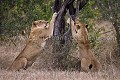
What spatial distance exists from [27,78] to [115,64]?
3.82m

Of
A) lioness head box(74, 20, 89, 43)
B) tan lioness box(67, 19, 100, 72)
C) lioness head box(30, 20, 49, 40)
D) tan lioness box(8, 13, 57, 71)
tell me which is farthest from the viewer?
lioness head box(30, 20, 49, 40)

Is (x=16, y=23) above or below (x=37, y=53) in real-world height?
above

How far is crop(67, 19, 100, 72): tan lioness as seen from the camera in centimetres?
1146

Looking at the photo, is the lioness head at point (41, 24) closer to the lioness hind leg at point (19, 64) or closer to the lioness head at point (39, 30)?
the lioness head at point (39, 30)

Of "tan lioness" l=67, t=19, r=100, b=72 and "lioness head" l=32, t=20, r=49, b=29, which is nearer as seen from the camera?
"tan lioness" l=67, t=19, r=100, b=72

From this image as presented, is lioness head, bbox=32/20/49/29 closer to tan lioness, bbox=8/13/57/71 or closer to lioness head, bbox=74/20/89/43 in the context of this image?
tan lioness, bbox=8/13/57/71

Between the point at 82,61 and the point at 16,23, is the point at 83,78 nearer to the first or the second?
the point at 82,61

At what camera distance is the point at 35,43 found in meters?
12.1

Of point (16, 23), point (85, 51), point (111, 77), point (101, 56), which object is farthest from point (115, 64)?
point (16, 23)

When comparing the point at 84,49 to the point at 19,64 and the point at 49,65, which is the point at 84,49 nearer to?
the point at 49,65

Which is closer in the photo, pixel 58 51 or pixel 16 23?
pixel 58 51

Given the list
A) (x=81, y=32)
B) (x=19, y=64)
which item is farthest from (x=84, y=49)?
(x=19, y=64)

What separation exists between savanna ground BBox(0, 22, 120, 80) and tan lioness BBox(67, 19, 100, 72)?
10.4 inches

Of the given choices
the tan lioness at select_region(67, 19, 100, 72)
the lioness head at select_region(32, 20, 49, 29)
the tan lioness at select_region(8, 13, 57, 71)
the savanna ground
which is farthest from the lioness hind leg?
the tan lioness at select_region(67, 19, 100, 72)
